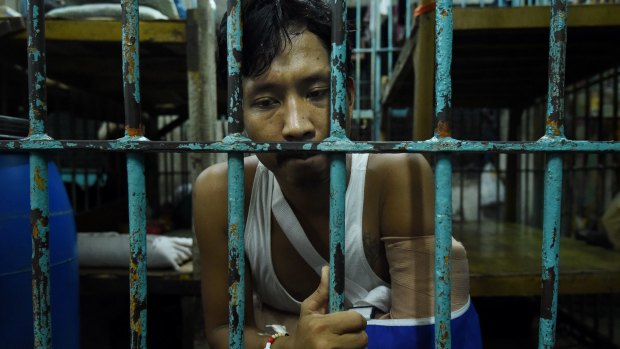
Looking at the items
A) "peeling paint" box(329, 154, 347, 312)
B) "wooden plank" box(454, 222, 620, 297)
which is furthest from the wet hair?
"wooden plank" box(454, 222, 620, 297)

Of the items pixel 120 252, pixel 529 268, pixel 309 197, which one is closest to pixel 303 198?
pixel 309 197

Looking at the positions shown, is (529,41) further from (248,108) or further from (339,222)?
(339,222)

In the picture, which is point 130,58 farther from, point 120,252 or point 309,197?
point 120,252

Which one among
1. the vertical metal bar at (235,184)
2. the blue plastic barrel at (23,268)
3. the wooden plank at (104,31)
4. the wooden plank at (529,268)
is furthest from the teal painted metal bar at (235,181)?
the wooden plank at (529,268)

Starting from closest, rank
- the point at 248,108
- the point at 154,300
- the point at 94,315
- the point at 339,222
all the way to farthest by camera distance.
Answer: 1. the point at 339,222
2. the point at 248,108
3. the point at 154,300
4. the point at 94,315

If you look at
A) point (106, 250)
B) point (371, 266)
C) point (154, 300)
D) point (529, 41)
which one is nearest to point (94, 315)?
point (154, 300)

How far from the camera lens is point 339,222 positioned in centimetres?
56

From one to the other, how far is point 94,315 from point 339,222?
281cm

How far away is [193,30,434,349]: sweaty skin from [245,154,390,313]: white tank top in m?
0.02

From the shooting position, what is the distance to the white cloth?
175cm

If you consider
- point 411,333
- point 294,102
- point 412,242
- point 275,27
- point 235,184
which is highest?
point 275,27

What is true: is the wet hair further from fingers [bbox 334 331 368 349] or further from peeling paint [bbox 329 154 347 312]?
fingers [bbox 334 331 368 349]

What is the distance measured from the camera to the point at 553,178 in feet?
1.86

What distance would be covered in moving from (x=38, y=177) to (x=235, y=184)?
287 millimetres
